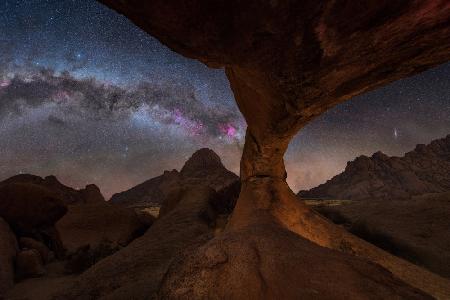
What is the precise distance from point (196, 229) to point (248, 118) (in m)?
4.81

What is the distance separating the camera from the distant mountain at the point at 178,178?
2645 inches

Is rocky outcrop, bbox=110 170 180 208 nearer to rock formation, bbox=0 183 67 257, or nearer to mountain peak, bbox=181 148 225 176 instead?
mountain peak, bbox=181 148 225 176

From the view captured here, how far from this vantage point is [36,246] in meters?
11.6

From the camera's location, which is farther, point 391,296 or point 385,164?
point 385,164

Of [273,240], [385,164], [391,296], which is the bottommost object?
[391,296]

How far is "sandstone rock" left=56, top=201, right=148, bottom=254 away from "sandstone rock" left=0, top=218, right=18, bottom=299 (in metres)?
2.15

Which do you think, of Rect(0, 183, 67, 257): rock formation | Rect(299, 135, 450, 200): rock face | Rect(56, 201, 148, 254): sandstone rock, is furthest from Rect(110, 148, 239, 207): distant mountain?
Rect(0, 183, 67, 257): rock formation

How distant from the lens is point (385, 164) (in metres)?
71.1

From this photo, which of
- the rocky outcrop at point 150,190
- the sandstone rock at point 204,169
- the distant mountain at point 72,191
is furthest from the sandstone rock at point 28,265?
the rocky outcrop at point 150,190

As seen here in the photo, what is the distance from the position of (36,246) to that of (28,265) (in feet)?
7.33

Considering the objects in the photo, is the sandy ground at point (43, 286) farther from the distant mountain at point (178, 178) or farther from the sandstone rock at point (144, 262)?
the distant mountain at point (178, 178)

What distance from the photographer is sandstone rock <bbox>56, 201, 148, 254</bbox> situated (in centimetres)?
1266

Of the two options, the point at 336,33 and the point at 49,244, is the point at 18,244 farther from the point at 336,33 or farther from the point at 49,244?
the point at 336,33

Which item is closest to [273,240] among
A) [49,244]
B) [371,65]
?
[371,65]
